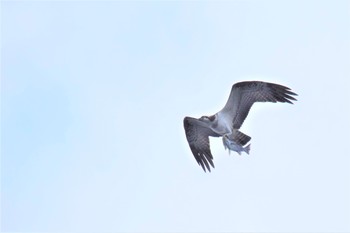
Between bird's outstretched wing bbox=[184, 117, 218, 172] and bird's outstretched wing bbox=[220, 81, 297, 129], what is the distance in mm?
1274

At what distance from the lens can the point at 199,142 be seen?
89.6 feet

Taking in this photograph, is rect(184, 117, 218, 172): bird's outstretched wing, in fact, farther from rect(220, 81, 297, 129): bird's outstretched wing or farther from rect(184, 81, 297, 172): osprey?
rect(220, 81, 297, 129): bird's outstretched wing

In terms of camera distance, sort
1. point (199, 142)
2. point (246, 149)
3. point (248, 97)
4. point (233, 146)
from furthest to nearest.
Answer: point (199, 142) < point (248, 97) < point (233, 146) < point (246, 149)

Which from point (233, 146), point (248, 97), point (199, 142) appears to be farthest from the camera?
point (199, 142)

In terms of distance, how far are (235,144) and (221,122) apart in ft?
4.15

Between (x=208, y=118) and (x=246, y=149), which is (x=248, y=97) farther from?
(x=246, y=149)

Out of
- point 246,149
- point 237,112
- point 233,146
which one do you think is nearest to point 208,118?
point 237,112

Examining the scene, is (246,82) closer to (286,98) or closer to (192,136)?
(286,98)

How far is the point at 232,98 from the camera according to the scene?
2567 cm

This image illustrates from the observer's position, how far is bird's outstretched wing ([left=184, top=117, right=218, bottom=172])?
88.1 feet

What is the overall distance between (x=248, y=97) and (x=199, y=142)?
8.87 feet

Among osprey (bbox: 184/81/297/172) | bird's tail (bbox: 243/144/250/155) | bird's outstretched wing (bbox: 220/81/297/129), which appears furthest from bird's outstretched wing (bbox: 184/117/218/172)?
bird's tail (bbox: 243/144/250/155)

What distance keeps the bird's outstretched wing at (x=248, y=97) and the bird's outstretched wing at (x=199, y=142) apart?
1.27 meters

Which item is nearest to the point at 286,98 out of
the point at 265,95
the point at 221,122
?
the point at 265,95
